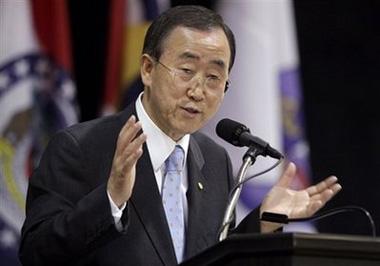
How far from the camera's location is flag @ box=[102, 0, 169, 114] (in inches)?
191

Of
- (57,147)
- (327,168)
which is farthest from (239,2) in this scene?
(57,147)

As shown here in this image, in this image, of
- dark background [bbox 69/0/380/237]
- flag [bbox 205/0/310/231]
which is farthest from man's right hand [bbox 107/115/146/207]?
dark background [bbox 69/0/380/237]

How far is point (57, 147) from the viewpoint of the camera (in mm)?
3264

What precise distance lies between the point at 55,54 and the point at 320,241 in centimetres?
236

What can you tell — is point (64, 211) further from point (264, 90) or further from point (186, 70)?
point (264, 90)

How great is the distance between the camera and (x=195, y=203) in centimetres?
341

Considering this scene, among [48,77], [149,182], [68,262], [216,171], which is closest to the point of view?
[68,262]

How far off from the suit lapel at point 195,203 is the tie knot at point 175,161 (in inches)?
2.7

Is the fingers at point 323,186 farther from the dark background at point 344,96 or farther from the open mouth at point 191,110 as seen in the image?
the dark background at point 344,96

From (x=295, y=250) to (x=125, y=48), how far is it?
251 cm

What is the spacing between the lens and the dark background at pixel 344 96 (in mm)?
5492

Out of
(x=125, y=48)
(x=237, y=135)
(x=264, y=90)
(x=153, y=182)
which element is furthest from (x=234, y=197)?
(x=264, y=90)

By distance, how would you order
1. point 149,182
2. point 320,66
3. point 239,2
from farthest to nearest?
point 320,66, point 239,2, point 149,182

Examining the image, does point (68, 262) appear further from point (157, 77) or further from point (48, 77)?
point (48, 77)
